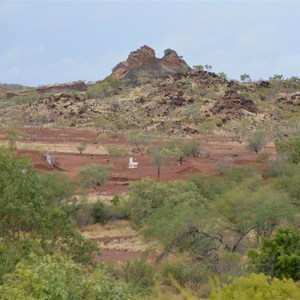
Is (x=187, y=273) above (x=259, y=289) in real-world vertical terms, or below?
below

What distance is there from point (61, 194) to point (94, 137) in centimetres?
3820

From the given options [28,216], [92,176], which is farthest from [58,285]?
[92,176]

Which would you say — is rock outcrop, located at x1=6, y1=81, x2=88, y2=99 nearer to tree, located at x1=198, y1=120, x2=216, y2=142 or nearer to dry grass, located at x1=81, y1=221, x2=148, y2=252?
tree, located at x1=198, y1=120, x2=216, y2=142

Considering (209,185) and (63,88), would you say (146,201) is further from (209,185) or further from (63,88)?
(63,88)

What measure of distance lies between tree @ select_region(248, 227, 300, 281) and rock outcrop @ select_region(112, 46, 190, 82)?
93.1 m

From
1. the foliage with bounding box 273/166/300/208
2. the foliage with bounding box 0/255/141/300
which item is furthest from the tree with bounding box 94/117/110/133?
the foliage with bounding box 0/255/141/300

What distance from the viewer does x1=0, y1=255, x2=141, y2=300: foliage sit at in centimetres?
682

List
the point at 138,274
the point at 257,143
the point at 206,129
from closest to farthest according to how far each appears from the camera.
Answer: the point at 138,274
the point at 257,143
the point at 206,129

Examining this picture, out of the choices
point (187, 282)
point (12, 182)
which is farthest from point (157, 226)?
point (12, 182)

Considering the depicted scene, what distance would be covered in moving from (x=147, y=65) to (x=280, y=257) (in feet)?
322

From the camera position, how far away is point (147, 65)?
362ft

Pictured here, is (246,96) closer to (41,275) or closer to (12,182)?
(12,182)

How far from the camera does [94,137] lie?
208ft

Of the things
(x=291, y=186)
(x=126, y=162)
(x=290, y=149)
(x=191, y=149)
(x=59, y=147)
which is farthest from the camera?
(x=59, y=147)
